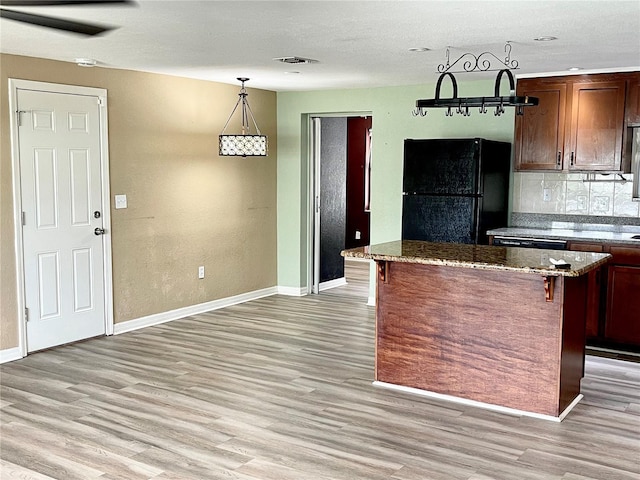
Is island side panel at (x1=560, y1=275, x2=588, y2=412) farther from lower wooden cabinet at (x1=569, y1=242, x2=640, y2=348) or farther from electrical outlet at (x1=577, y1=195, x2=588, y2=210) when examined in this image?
electrical outlet at (x1=577, y1=195, x2=588, y2=210)

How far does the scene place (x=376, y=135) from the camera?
6.99m

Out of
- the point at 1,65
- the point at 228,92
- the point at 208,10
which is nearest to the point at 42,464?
the point at 208,10

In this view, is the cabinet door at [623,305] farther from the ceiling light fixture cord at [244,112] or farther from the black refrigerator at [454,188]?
the ceiling light fixture cord at [244,112]

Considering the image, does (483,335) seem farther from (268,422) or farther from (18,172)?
(18,172)

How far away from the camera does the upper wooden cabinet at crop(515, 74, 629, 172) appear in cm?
547

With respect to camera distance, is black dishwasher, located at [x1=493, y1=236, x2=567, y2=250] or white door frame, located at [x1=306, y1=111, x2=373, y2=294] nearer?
black dishwasher, located at [x1=493, y1=236, x2=567, y2=250]

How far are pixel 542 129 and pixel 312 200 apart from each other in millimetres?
2798

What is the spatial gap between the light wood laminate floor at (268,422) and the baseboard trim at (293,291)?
2.06 meters

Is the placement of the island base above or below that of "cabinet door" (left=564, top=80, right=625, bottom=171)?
below

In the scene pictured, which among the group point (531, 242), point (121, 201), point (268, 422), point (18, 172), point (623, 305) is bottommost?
point (268, 422)

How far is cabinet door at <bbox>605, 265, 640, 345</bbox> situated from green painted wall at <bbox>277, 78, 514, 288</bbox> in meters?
1.65

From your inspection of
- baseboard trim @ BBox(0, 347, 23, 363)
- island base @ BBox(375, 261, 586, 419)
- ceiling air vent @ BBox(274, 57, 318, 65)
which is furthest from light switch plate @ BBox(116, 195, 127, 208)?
island base @ BBox(375, 261, 586, 419)

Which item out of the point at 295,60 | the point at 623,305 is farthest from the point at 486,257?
the point at 295,60

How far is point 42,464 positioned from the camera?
3.32m
